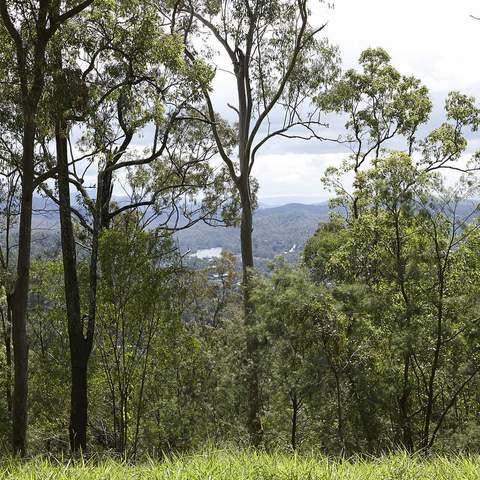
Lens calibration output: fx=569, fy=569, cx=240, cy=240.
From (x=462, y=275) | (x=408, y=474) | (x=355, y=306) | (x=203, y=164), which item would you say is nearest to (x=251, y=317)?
(x=355, y=306)

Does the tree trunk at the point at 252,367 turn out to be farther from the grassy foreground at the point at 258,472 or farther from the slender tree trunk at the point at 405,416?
the grassy foreground at the point at 258,472

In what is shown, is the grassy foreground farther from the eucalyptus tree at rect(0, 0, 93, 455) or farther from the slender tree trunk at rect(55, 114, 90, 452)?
the slender tree trunk at rect(55, 114, 90, 452)

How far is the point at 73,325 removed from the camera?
1048cm

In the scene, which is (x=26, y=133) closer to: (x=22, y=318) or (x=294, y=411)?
(x=22, y=318)

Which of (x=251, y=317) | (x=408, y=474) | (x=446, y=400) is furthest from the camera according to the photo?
(x=446, y=400)

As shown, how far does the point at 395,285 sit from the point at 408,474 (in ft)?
28.1

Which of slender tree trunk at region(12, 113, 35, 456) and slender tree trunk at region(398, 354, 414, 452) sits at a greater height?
slender tree trunk at region(12, 113, 35, 456)

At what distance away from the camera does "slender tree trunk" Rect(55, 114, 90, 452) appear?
1030 cm

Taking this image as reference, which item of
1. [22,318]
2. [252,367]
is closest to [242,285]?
[252,367]

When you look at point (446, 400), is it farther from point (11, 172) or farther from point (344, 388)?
point (11, 172)

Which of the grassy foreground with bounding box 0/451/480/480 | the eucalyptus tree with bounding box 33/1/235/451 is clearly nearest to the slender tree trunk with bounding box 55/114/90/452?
the eucalyptus tree with bounding box 33/1/235/451

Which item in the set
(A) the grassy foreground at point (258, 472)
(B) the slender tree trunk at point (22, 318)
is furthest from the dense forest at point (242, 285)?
(A) the grassy foreground at point (258, 472)

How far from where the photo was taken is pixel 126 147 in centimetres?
1184

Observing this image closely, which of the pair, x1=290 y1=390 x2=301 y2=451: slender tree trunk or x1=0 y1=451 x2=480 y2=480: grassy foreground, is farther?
x1=290 y1=390 x2=301 y2=451: slender tree trunk
